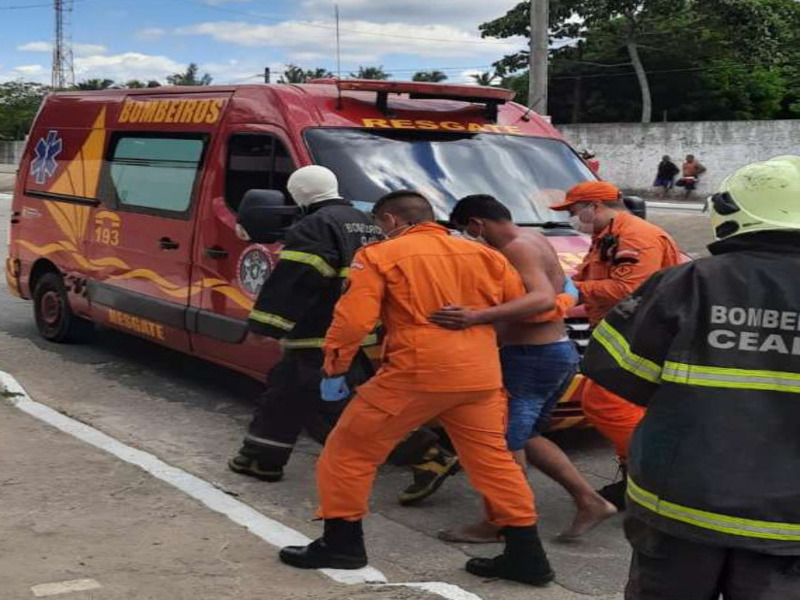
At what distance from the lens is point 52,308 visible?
852cm

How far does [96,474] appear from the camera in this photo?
5.05m

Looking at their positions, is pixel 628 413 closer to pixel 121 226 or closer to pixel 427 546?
pixel 427 546

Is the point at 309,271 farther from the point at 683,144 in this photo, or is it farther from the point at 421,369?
the point at 683,144

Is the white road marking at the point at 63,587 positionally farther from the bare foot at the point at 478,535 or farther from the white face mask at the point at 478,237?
the white face mask at the point at 478,237

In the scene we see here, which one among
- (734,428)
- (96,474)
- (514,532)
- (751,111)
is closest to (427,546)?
(514,532)

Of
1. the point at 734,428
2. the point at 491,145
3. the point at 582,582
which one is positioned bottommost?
the point at 582,582

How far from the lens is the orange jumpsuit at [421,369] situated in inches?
150

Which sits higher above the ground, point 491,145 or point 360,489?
point 491,145

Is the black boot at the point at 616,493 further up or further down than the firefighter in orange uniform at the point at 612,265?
further down

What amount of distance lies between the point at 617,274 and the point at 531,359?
2.34 ft

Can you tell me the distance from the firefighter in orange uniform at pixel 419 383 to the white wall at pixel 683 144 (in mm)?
28698

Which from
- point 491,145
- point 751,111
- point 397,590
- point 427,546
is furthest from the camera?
point 751,111

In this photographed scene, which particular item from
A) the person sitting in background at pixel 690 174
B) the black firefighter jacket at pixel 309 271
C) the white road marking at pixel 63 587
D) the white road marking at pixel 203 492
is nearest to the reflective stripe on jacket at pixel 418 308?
the white road marking at pixel 203 492

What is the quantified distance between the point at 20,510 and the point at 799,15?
45006 mm
